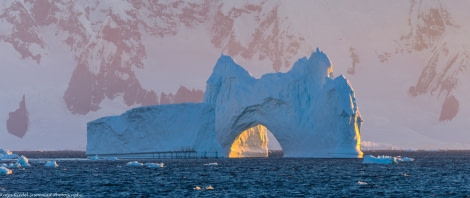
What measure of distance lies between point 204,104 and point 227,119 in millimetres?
2748

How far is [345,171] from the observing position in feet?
253

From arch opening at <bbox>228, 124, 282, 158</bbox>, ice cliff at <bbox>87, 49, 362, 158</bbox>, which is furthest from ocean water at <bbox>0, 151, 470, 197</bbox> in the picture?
arch opening at <bbox>228, 124, 282, 158</bbox>

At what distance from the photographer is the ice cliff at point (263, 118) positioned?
3531 inches

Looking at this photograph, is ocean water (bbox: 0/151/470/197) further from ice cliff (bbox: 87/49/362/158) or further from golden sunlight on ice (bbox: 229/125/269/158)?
golden sunlight on ice (bbox: 229/125/269/158)

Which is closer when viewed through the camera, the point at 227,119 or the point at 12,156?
the point at 227,119

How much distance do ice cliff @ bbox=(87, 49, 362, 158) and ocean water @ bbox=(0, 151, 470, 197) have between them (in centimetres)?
457

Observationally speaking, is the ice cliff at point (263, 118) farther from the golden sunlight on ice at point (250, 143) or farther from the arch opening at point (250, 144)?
the golden sunlight on ice at point (250, 143)

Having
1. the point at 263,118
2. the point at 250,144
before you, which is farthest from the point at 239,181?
the point at 250,144

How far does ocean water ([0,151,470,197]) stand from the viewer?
5634 centimetres

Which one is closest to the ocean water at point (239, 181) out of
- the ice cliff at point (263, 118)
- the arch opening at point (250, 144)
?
the ice cliff at point (263, 118)

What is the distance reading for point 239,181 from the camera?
216 ft

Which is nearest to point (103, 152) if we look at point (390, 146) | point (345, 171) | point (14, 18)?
point (345, 171)

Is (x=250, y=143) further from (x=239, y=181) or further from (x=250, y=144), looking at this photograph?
(x=239, y=181)

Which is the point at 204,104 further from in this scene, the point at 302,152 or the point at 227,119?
the point at 302,152
